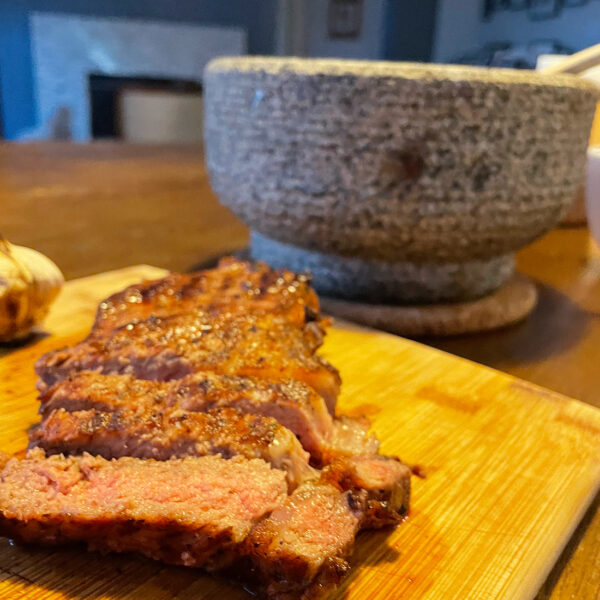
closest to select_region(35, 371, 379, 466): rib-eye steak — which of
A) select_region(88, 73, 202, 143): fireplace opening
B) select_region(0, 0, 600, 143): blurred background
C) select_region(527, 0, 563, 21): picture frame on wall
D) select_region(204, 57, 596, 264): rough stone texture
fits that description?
select_region(204, 57, 596, 264): rough stone texture

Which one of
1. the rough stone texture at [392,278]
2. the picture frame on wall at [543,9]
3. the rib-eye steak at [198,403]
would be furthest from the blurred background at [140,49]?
the rib-eye steak at [198,403]

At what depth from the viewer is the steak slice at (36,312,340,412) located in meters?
1.03

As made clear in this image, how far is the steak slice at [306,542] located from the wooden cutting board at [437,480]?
0.05m

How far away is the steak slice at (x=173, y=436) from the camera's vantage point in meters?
0.87

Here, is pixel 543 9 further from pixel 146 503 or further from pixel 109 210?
pixel 146 503

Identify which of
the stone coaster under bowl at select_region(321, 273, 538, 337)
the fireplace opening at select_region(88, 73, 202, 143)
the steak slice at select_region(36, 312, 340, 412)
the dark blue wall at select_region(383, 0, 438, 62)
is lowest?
the fireplace opening at select_region(88, 73, 202, 143)

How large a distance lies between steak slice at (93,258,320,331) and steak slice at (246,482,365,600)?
1.53 feet

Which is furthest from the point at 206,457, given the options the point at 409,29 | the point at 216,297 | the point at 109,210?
the point at 409,29

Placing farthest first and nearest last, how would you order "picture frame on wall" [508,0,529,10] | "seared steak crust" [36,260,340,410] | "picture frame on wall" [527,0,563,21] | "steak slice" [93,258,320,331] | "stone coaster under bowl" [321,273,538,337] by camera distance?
"picture frame on wall" [508,0,529,10] → "picture frame on wall" [527,0,563,21] → "stone coaster under bowl" [321,273,538,337] → "steak slice" [93,258,320,331] → "seared steak crust" [36,260,340,410]

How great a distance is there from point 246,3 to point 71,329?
857 cm

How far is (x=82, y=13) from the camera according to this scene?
8164 mm

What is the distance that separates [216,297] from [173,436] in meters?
0.45

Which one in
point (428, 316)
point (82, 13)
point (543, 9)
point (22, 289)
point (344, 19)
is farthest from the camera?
point (82, 13)

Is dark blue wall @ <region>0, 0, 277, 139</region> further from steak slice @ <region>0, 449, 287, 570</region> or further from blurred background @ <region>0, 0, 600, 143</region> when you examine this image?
steak slice @ <region>0, 449, 287, 570</region>
